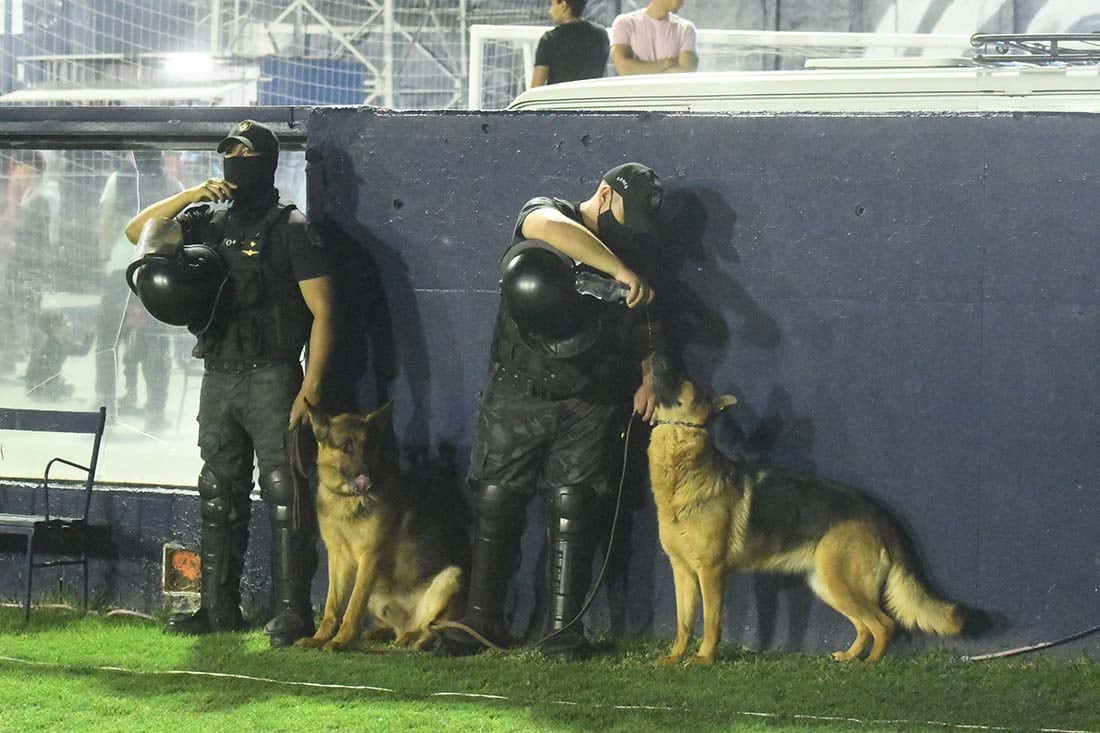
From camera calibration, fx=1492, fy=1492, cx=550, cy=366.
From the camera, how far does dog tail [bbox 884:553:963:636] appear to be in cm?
567

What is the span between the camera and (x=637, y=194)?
5.61 metres

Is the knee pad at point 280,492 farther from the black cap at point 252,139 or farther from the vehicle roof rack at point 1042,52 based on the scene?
the vehicle roof rack at point 1042,52

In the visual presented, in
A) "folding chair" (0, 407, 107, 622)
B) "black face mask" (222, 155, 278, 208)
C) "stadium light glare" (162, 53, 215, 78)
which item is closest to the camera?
"black face mask" (222, 155, 278, 208)

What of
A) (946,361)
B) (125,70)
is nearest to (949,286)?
(946,361)

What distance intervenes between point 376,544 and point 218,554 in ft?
2.28

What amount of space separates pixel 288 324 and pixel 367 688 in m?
1.56

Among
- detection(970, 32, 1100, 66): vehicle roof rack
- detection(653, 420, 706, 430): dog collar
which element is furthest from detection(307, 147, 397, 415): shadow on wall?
detection(970, 32, 1100, 66): vehicle roof rack

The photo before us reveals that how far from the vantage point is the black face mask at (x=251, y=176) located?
19.5ft

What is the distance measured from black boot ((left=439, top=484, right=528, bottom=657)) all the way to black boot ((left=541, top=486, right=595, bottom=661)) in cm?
20

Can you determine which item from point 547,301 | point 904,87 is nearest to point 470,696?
point 547,301

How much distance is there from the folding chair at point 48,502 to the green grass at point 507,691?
0.42 metres

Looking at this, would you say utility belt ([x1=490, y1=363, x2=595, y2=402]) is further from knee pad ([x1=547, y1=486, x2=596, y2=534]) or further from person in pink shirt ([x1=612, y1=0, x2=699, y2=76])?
A: person in pink shirt ([x1=612, y1=0, x2=699, y2=76])

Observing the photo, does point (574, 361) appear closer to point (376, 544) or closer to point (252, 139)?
point (376, 544)

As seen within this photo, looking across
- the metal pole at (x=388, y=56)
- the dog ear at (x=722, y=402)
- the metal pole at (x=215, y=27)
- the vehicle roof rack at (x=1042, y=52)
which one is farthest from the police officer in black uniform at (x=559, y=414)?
the metal pole at (x=215, y=27)
